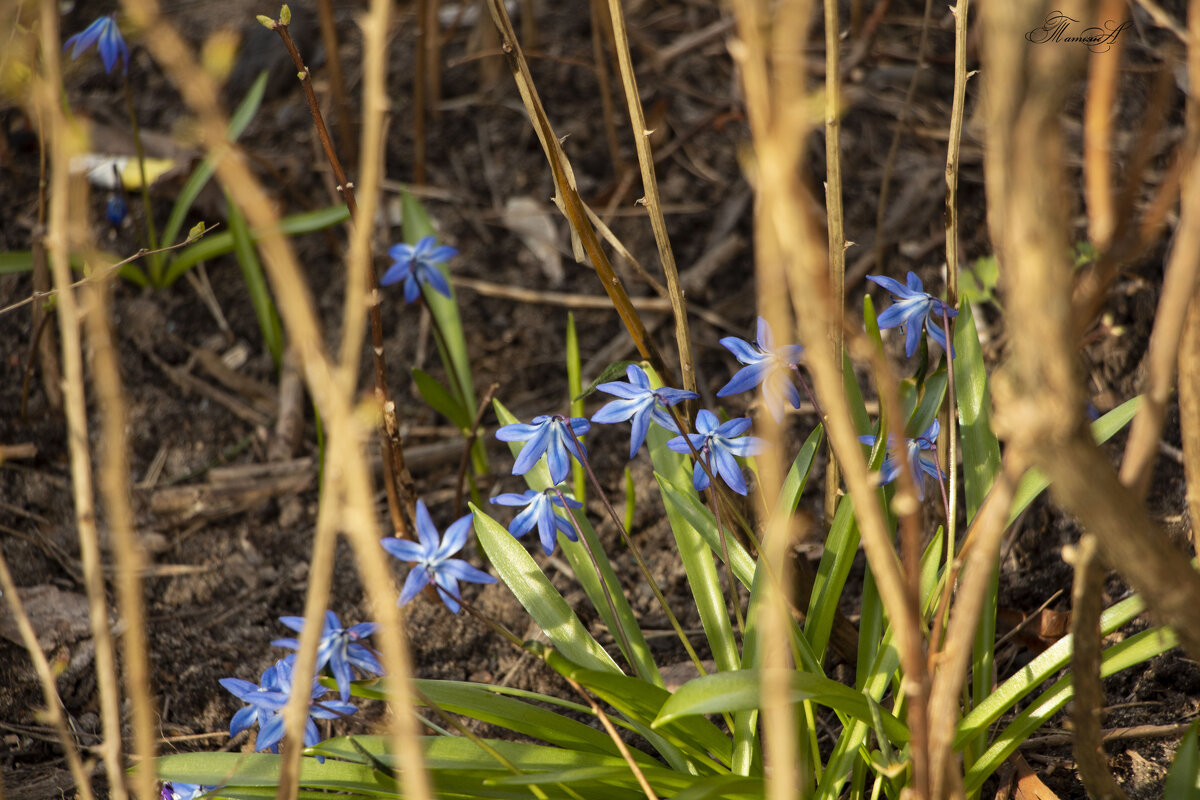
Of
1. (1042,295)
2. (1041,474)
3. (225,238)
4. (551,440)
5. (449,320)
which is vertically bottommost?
(1042,295)

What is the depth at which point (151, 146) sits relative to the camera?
3311 mm

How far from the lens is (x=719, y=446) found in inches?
59.0

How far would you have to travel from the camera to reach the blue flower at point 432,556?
54.4 inches

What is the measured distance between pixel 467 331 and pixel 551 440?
5.00 ft

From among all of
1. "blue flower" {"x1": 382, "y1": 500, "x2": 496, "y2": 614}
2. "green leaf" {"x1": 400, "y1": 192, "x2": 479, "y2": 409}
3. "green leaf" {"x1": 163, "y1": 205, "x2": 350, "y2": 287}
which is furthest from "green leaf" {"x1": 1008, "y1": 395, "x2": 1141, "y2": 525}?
"green leaf" {"x1": 163, "y1": 205, "x2": 350, "y2": 287}

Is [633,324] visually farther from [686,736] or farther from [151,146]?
[151,146]

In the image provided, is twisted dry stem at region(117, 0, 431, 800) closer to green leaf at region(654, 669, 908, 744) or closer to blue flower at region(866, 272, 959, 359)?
green leaf at region(654, 669, 908, 744)

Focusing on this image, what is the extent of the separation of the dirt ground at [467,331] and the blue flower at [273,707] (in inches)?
5.7

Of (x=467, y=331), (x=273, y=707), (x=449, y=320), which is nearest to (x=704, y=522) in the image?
(x=273, y=707)

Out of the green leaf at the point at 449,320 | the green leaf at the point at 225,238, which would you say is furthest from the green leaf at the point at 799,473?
the green leaf at the point at 225,238

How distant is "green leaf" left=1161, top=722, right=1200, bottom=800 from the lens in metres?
1.26

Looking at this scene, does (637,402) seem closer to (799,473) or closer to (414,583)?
(799,473)

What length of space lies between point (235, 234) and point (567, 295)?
104 centimetres

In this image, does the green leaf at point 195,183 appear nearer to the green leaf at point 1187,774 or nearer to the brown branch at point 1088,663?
the brown branch at point 1088,663
